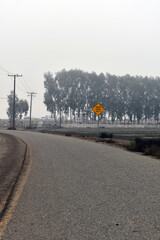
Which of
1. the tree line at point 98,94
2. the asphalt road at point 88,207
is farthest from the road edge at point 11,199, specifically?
the tree line at point 98,94

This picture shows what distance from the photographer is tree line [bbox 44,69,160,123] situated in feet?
283

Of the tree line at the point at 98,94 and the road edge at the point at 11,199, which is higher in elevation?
the tree line at the point at 98,94

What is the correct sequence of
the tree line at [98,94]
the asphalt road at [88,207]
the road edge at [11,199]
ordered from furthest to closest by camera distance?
the tree line at [98,94] → the road edge at [11,199] → the asphalt road at [88,207]

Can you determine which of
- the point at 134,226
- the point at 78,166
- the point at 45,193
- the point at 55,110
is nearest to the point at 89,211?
the point at 134,226

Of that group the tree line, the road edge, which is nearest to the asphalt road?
the road edge

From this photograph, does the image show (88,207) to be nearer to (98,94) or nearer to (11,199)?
(11,199)

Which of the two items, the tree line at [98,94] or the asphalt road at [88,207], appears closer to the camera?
the asphalt road at [88,207]

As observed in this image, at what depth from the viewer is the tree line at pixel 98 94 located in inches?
3393

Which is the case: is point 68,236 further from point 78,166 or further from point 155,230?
point 78,166

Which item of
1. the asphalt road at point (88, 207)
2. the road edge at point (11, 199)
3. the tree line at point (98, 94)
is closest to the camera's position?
the asphalt road at point (88, 207)

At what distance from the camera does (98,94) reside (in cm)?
8744

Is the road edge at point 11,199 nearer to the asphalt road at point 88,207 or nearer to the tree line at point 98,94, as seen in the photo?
the asphalt road at point 88,207

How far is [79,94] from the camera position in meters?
87.2

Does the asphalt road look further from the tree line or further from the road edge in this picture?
the tree line
